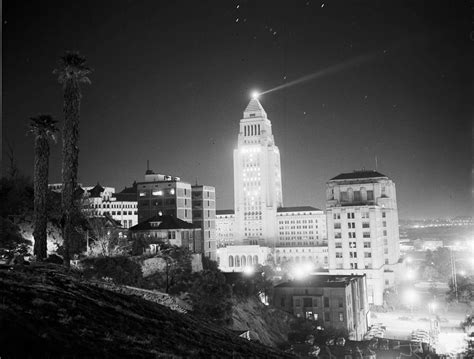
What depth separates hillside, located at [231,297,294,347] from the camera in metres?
39.7

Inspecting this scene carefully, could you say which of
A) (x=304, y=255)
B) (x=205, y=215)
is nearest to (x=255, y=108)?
(x=304, y=255)

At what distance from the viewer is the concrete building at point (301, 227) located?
144 metres

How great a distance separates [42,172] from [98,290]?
54.9 ft

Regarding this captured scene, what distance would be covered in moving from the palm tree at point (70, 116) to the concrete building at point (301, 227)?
4721 inches

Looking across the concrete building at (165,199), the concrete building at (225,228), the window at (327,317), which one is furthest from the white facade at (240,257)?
the window at (327,317)

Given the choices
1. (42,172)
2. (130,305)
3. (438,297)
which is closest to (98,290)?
(130,305)

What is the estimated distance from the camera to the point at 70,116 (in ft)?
Result: 92.7

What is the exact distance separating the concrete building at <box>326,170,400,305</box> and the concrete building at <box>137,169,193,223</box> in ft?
107

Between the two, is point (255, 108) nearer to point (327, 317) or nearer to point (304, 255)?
point (304, 255)

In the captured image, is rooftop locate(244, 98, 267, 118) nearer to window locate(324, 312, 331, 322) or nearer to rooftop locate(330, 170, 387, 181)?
rooftop locate(330, 170, 387, 181)

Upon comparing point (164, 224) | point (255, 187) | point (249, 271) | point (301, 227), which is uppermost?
point (255, 187)

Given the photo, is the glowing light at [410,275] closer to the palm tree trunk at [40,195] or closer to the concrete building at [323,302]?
the concrete building at [323,302]

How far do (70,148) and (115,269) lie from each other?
1035 centimetres

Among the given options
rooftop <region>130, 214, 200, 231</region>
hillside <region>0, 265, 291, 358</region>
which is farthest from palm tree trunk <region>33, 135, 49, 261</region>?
rooftop <region>130, 214, 200, 231</region>
